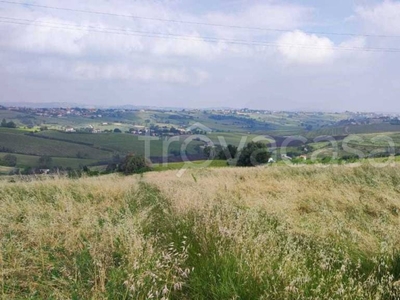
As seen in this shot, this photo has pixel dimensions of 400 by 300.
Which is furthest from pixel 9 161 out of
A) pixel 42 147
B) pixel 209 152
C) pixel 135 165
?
pixel 209 152

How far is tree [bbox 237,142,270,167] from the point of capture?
33.1 m

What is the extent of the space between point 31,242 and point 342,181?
7517mm

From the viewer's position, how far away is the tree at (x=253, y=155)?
33.1 metres

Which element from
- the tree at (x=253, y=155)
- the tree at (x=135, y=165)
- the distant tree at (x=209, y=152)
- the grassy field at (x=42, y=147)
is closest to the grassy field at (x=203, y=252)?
the tree at (x=135, y=165)

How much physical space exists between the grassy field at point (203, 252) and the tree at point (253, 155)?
26208 millimetres

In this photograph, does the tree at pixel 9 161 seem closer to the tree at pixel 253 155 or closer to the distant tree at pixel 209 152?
the distant tree at pixel 209 152

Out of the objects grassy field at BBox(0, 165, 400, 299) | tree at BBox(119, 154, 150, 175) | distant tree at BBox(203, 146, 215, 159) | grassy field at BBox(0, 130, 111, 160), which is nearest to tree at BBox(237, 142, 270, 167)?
distant tree at BBox(203, 146, 215, 159)

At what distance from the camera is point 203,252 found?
12.2 feet

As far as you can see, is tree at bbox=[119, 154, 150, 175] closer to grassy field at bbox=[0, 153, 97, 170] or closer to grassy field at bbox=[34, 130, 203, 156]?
grassy field at bbox=[0, 153, 97, 170]

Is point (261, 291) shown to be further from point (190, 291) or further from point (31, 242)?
point (31, 242)

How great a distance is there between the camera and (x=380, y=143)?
3684cm

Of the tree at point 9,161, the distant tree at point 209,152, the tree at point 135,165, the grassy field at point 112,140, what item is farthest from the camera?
the grassy field at point 112,140

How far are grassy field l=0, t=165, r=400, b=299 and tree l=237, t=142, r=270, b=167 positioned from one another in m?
26.2

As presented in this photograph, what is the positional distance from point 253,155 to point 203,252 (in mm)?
29813
